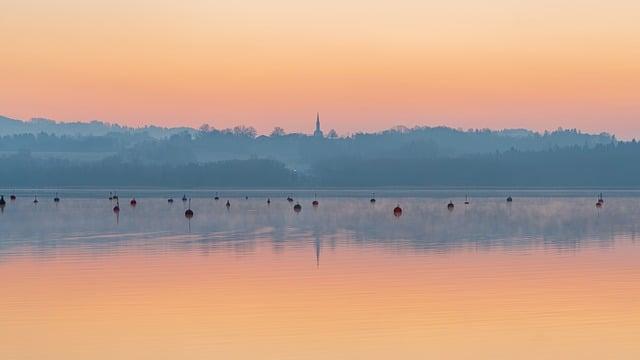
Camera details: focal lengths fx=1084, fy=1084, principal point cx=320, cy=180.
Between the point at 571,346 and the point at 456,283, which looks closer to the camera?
the point at 571,346

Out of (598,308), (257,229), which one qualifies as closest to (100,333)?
(598,308)

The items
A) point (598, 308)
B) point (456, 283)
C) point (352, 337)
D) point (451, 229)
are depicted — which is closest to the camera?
point (352, 337)

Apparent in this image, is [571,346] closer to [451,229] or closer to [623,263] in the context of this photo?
[623,263]

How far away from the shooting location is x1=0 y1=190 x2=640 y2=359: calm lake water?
2647 centimetres

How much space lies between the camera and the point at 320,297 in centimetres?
3584

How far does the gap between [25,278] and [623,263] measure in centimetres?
2598

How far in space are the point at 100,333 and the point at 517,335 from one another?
426 inches

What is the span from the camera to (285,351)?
84.7ft

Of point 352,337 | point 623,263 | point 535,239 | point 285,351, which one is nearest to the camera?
point 285,351

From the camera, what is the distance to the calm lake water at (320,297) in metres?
26.5

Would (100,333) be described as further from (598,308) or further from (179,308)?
(598,308)

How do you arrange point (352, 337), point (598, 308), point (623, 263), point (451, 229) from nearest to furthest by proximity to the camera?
point (352, 337) → point (598, 308) → point (623, 263) → point (451, 229)

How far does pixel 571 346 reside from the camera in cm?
2628

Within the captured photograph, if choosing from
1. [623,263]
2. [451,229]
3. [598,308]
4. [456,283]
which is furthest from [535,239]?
[598,308]
